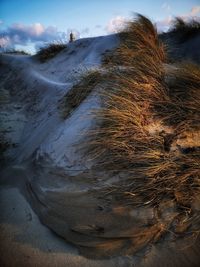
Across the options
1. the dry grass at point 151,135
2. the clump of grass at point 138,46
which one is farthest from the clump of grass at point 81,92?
the clump of grass at point 138,46

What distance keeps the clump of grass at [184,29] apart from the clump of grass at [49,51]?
347cm

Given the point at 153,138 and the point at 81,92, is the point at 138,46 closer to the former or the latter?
the point at 81,92

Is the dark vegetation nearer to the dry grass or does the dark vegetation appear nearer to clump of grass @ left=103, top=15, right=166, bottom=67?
the dry grass

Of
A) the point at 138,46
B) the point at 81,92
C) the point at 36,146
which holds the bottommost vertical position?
the point at 36,146

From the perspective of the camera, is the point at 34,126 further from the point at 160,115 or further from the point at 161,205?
the point at 161,205

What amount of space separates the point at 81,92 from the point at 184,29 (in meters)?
4.83

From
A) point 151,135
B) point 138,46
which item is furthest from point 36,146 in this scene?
point 138,46

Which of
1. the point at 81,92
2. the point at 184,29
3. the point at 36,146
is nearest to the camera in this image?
the point at 36,146

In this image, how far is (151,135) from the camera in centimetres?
290

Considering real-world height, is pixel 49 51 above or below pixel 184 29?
below

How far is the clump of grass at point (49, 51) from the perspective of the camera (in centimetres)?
842

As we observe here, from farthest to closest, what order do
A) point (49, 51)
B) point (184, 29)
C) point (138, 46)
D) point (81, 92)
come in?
point (49, 51)
point (184, 29)
point (138, 46)
point (81, 92)

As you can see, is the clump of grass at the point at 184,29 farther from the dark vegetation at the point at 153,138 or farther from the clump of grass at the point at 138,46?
the dark vegetation at the point at 153,138

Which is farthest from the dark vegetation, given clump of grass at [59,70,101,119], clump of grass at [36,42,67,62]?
clump of grass at [36,42,67,62]
